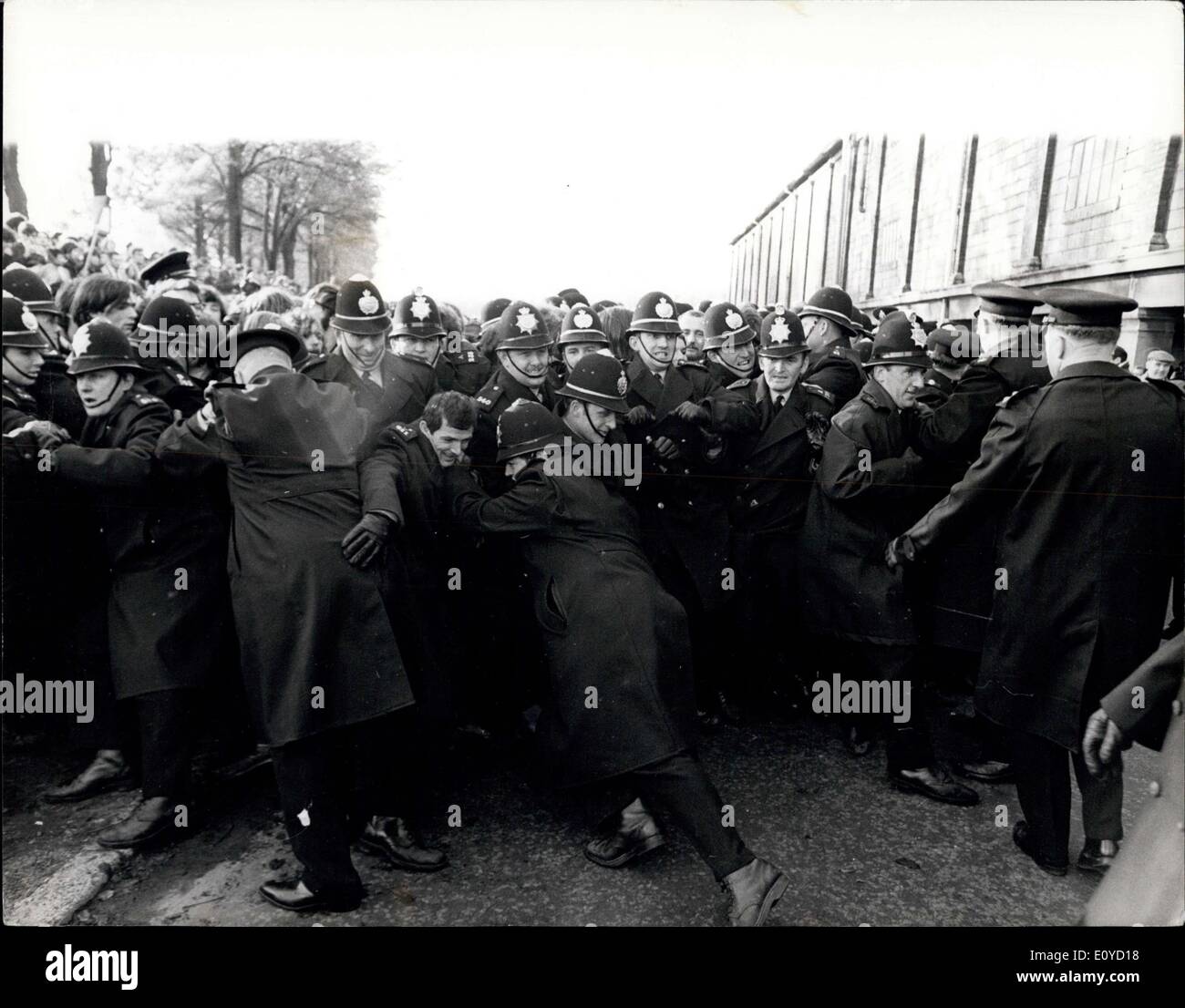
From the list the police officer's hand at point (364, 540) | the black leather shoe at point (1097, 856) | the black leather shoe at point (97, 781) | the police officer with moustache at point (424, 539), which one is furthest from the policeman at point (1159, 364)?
the black leather shoe at point (97, 781)

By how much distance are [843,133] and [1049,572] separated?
1.86 m

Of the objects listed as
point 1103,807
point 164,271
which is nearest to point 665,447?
point 1103,807

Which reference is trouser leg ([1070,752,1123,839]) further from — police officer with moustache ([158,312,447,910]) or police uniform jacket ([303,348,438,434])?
police uniform jacket ([303,348,438,434])

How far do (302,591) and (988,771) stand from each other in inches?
130

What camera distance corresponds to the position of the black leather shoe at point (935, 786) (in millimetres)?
3732

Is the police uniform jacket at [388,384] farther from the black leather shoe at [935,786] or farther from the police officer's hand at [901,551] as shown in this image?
the black leather shoe at [935,786]

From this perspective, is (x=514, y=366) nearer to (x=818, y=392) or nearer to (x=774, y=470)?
(x=774, y=470)

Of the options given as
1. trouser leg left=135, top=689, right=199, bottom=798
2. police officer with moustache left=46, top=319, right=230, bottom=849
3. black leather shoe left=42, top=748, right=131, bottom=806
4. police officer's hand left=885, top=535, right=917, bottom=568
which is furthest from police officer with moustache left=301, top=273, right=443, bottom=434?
police officer's hand left=885, top=535, right=917, bottom=568

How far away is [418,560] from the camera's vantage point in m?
3.34

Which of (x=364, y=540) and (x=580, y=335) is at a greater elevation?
(x=580, y=335)

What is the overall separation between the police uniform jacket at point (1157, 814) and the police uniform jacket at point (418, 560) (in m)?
2.32

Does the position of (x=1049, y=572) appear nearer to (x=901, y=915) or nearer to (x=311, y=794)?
(x=901, y=915)

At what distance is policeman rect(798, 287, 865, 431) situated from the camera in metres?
4.44

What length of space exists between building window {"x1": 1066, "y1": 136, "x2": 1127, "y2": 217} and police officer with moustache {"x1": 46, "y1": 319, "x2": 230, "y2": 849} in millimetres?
9933
